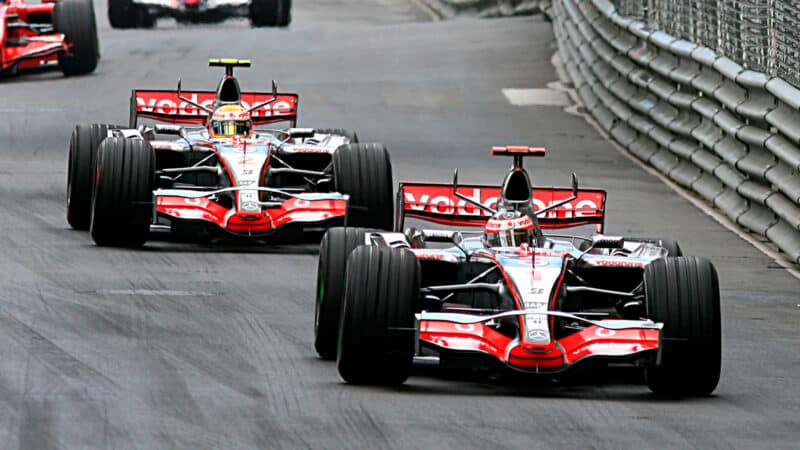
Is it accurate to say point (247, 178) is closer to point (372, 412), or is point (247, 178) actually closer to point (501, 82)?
point (372, 412)

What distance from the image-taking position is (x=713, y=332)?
9.48 meters

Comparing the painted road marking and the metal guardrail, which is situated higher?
the metal guardrail

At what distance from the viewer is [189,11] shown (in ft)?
122

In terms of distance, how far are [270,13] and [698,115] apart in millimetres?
19477

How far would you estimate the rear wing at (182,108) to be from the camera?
680 inches

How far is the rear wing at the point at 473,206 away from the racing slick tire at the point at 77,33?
16842mm

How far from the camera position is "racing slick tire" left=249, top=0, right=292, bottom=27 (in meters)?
38.0

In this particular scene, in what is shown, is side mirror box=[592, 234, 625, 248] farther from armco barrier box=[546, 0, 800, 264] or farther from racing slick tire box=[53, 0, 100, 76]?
racing slick tire box=[53, 0, 100, 76]

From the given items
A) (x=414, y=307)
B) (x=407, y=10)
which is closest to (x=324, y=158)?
(x=414, y=307)

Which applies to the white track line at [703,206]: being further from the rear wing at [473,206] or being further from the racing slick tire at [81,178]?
the racing slick tire at [81,178]

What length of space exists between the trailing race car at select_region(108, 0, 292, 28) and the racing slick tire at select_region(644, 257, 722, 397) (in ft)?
92.7

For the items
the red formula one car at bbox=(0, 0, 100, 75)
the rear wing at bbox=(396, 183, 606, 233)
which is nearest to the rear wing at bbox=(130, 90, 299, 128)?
the rear wing at bbox=(396, 183, 606, 233)

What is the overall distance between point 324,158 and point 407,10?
1176 inches

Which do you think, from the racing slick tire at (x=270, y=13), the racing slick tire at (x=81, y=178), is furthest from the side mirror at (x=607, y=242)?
the racing slick tire at (x=270, y=13)
